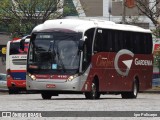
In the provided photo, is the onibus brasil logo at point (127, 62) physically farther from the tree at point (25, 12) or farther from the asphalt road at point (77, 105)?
the tree at point (25, 12)

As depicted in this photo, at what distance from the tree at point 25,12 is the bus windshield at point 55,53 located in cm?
3004

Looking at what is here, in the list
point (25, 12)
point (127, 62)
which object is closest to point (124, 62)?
point (127, 62)

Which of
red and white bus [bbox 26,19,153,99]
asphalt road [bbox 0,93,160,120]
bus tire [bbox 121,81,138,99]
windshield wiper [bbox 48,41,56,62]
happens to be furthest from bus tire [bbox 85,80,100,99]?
bus tire [bbox 121,81,138,99]

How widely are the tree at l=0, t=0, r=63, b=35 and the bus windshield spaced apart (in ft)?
98.5

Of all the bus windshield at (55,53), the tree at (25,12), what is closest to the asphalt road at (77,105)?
the bus windshield at (55,53)

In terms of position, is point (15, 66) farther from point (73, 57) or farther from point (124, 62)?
point (73, 57)

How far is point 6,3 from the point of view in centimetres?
6131

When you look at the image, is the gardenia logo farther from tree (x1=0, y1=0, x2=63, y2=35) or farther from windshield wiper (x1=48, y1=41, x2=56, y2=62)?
tree (x1=0, y1=0, x2=63, y2=35)

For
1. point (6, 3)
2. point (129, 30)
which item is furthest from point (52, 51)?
point (6, 3)

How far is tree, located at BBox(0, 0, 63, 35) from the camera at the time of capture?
6197 cm

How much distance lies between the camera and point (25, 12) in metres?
62.8

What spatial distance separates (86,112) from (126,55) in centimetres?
1504

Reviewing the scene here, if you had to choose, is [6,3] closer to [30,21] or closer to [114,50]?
[30,21]

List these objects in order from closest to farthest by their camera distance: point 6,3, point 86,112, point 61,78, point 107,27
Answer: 1. point 86,112
2. point 61,78
3. point 107,27
4. point 6,3
